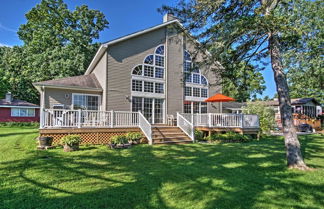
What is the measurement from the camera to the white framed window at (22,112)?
24.9 m

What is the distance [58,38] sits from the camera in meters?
23.6

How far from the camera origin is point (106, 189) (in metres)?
3.83

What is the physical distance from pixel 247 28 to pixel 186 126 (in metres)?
7.19

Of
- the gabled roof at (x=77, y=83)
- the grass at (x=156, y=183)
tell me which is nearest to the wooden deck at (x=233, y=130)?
the grass at (x=156, y=183)

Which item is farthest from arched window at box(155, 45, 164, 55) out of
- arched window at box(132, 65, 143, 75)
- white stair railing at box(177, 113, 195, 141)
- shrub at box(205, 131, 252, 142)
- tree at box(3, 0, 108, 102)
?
tree at box(3, 0, 108, 102)

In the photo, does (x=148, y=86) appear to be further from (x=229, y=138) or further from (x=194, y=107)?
(x=229, y=138)

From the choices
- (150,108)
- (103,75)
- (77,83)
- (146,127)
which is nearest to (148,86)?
(150,108)

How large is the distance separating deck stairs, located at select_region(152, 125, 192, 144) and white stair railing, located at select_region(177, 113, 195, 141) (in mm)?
200

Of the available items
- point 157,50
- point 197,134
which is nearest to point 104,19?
point 157,50

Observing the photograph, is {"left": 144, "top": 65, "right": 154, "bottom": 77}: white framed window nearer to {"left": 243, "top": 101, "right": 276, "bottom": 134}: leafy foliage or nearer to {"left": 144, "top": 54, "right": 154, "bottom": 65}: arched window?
{"left": 144, "top": 54, "right": 154, "bottom": 65}: arched window

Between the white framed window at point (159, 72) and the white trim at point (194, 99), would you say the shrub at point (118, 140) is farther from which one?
the white trim at point (194, 99)

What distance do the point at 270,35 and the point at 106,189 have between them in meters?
6.07

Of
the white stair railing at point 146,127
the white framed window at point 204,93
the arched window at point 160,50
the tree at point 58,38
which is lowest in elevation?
the white stair railing at point 146,127

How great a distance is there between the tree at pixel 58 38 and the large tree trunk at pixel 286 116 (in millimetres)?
19907
